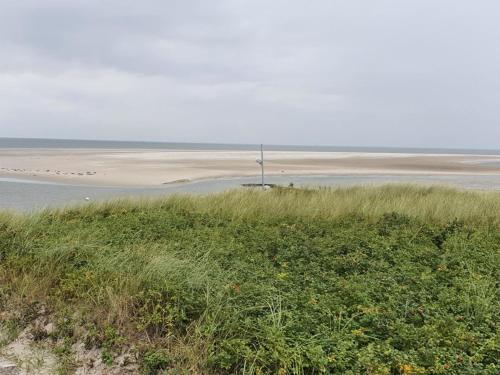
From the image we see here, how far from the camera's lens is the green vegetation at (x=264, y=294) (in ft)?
10.6

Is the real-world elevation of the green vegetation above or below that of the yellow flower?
above

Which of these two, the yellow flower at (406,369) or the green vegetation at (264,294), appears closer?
the yellow flower at (406,369)

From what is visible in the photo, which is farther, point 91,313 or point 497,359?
point 91,313

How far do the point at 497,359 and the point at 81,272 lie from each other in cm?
406

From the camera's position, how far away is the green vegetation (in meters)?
3.23

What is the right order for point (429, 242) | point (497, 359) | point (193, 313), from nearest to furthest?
1. point (497, 359)
2. point (193, 313)
3. point (429, 242)

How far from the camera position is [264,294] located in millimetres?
4078

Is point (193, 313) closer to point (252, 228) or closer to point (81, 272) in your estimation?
point (81, 272)

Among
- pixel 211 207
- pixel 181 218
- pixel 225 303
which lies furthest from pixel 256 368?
pixel 211 207

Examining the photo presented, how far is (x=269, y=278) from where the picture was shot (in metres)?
4.61

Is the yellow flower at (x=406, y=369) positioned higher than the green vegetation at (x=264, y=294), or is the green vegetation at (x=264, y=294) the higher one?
the green vegetation at (x=264, y=294)

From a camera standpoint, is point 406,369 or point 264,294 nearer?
point 406,369

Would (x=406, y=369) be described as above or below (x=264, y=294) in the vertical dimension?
below

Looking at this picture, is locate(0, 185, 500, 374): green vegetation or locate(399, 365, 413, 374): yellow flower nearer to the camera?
locate(399, 365, 413, 374): yellow flower
